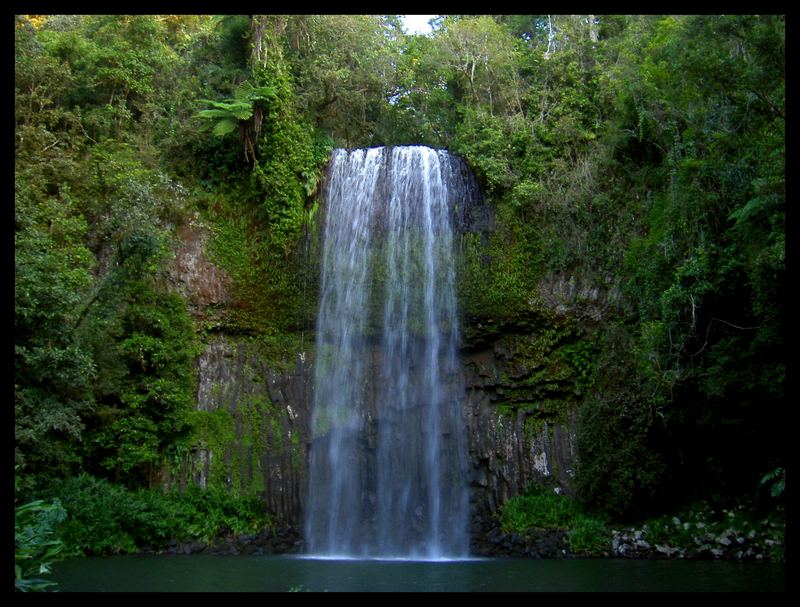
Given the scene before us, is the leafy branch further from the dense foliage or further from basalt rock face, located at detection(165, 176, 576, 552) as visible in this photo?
basalt rock face, located at detection(165, 176, 576, 552)

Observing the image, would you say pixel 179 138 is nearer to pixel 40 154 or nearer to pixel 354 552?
pixel 40 154

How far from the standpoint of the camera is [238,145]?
795 inches

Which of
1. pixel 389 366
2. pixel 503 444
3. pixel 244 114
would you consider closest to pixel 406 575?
pixel 503 444

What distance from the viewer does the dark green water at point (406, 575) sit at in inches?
410

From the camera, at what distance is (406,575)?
12.3 meters

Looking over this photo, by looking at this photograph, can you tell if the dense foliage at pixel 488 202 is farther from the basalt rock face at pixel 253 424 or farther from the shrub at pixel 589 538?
the basalt rock face at pixel 253 424

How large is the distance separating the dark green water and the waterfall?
2.18 metres

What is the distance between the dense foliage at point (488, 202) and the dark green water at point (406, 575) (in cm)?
212

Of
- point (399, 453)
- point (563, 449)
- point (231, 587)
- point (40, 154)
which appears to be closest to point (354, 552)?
point (399, 453)

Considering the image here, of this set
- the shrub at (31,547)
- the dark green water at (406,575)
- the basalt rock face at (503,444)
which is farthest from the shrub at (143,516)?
the basalt rock face at (503,444)

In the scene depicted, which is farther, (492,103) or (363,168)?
(492,103)

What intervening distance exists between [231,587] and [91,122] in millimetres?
14497

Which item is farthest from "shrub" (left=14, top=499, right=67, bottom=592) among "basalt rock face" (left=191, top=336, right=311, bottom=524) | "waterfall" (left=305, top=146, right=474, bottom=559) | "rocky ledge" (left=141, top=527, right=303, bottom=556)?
"waterfall" (left=305, top=146, right=474, bottom=559)

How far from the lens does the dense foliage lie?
1396cm
